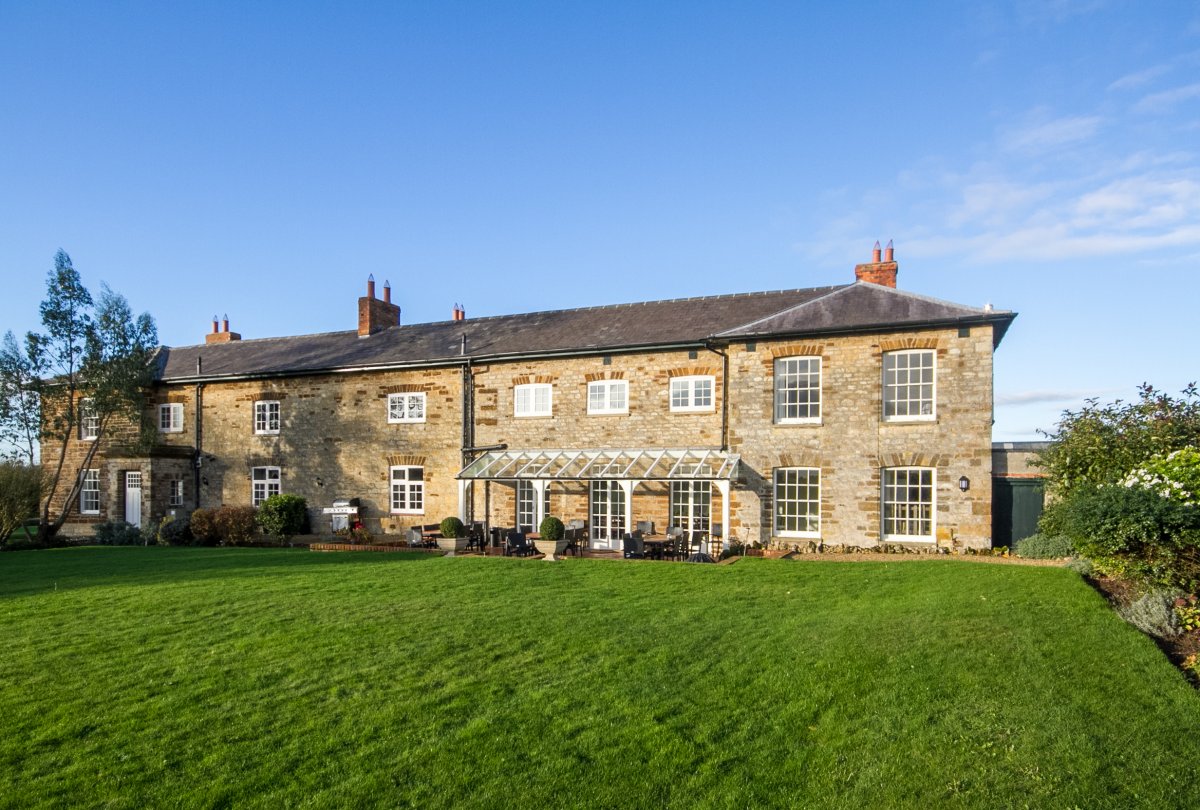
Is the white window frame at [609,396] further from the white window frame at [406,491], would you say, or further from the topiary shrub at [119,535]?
the topiary shrub at [119,535]

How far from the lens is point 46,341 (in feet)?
77.3

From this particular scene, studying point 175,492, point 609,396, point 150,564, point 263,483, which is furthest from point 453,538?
point 175,492

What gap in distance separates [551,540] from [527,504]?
383 cm

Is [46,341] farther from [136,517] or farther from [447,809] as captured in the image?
[447,809]

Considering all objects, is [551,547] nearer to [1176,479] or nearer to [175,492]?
[1176,479]

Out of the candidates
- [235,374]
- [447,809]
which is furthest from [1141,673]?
[235,374]

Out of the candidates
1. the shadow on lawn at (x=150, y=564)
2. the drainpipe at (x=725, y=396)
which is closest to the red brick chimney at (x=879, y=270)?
the drainpipe at (x=725, y=396)

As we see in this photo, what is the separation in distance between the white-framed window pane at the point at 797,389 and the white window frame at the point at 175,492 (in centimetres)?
1995

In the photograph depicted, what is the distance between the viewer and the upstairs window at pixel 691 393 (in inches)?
784

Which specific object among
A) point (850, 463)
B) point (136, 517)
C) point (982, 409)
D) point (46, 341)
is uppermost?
point (46, 341)

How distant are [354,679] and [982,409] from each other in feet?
47.7

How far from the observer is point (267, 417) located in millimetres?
25625

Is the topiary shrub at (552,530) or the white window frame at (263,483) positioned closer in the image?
the topiary shrub at (552,530)

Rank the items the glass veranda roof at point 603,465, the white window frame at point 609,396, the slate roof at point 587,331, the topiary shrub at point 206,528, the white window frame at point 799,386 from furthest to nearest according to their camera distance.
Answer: the topiary shrub at point 206,528, the white window frame at point 609,396, the white window frame at point 799,386, the glass veranda roof at point 603,465, the slate roof at point 587,331
